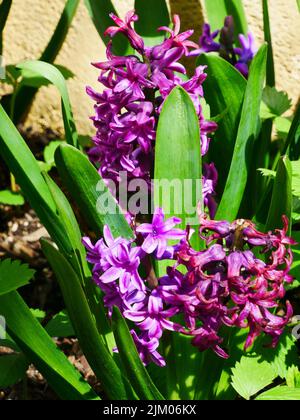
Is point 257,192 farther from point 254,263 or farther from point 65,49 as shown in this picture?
point 65,49

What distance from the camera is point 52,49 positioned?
2283 mm

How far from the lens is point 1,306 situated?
134cm

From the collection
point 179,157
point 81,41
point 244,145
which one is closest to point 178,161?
point 179,157

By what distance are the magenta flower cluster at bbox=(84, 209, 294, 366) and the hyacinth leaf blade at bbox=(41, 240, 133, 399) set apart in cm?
6

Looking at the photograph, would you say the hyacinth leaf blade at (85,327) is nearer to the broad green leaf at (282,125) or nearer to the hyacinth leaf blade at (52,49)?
the broad green leaf at (282,125)

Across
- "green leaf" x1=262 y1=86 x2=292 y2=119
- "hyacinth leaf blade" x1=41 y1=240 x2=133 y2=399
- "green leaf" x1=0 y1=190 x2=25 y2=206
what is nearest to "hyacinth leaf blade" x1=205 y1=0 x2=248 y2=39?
"green leaf" x1=262 y1=86 x2=292 y2=119

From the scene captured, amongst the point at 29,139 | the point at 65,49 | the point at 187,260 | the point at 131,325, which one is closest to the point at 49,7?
the point at 65,49

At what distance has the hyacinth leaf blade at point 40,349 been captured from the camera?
4.42ft

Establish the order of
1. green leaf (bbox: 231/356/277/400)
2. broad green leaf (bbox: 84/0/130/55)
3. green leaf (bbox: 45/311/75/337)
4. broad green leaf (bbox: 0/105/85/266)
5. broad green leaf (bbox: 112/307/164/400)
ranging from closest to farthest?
broad green leaf (bbox: 112/307/164/400)
green leaf (bbox: 231/356/277/400)
broad green leaf (bbox: 0/105/85/266)
green leaf (bbox: 45/311/75/337)
broad green leaf (bbox: 84/0/130/55)

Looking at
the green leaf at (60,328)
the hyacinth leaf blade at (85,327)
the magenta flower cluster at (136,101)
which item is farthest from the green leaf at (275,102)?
the hyacinth leaf blade at (85,327)

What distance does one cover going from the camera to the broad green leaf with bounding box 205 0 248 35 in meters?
2.06

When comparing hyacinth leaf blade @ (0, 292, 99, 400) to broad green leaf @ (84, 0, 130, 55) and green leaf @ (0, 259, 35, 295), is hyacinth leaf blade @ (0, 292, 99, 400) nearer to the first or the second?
green leaf @ (0, 259, 35, 295)

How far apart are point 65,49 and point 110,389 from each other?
1.39m

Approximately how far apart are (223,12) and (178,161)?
0.82 meters
